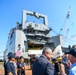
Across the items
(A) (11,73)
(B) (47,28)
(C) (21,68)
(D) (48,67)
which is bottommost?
(C) (21,68)

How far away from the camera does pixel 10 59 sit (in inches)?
264

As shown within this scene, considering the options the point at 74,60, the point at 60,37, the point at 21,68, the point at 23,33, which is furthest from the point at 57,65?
the point at 60,37

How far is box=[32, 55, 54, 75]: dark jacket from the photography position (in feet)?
13.3

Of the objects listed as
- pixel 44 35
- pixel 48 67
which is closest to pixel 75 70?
pixel 48 67

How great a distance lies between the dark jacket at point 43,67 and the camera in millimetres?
4055

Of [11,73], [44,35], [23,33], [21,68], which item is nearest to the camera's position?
[11,73]

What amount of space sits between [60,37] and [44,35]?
10.0 feet

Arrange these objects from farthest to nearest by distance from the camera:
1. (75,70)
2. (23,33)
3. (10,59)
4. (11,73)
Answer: (23,33)
(10,59)
(11,73)
(75,70)

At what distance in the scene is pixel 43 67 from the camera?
13.5 feet

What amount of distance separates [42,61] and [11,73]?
2295 millimetres

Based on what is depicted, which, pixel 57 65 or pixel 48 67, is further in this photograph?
pixel 57 65

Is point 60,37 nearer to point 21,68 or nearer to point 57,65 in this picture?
point 21,68

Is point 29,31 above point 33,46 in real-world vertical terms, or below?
above

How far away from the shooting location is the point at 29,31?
37.4 meters
